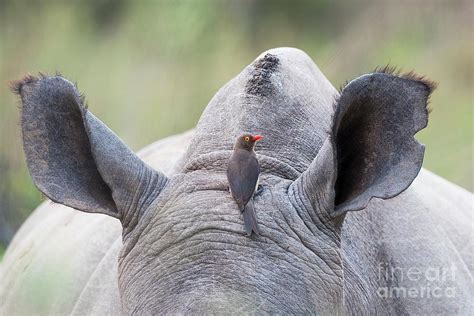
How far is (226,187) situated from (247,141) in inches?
9.9

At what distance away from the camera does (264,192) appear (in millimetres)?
6059

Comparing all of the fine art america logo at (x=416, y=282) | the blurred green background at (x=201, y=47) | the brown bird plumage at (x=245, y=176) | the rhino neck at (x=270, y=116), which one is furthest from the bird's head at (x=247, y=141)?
the blurred green background at (x=201, y=47)

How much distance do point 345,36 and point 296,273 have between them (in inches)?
362

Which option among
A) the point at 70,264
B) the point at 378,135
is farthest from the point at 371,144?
the point at 70,264

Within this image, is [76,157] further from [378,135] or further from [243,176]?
[378,135]

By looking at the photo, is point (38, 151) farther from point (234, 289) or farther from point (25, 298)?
point (25, 298)

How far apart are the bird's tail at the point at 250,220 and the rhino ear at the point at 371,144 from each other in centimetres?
24

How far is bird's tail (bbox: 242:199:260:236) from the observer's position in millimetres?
5852

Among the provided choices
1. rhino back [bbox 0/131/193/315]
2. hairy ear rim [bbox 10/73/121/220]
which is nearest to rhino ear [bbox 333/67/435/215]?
hairy ear rim [bbox 10/73/121/220]

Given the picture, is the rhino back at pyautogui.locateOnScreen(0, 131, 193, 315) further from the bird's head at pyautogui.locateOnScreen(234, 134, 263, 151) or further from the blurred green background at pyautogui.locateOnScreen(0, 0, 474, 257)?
the blurred green background at pyautogui.locateOnScreen(0, 0, 474, 257)

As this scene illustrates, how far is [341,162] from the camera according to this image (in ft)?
19.9

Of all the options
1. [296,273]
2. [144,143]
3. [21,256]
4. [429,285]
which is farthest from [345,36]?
[296,273]

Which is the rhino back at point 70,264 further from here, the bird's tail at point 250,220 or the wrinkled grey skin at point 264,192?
the bird's tail at point 250,220

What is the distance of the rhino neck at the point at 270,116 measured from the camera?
639 cm
